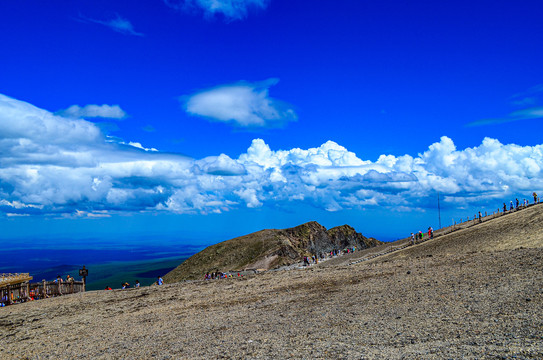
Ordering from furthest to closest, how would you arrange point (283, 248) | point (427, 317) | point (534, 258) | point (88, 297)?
point (283, 248) < point (88, 297) < point (534, 258) < point (427, 317)

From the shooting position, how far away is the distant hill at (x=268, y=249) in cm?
6297

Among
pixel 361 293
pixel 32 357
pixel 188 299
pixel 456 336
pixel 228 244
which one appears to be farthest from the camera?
pixel 228 244

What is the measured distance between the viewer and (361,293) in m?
21.2

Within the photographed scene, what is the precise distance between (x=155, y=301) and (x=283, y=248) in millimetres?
39039

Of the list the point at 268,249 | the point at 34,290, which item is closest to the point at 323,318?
the point at 34,290

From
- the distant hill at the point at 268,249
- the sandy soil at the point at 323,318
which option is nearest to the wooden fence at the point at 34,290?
the sandy soil at the point at 323,318

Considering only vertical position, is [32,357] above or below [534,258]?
below

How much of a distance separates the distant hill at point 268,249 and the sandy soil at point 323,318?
31634 mm

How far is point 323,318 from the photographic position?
16.7m

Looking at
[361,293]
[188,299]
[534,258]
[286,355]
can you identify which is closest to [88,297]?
[188,299]

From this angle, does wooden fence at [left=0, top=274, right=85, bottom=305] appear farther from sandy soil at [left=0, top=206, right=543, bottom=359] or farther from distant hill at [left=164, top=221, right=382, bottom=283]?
distant hill at [left=164, top=221, right=382, bottom=283]

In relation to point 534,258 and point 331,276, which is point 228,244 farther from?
point 534,258

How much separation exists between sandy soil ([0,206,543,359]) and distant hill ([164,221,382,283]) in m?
31.6

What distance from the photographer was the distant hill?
207ft
